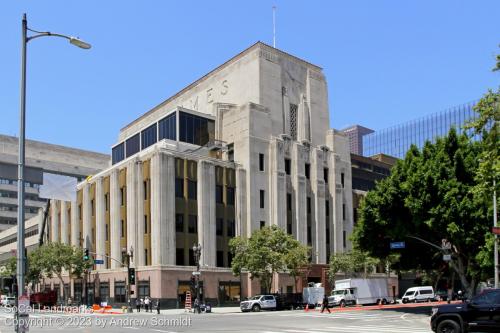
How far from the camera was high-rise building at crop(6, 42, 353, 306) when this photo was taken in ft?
218

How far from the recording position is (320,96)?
290 ft

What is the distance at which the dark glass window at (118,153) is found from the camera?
91250 millimetres

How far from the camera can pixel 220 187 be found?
234ft

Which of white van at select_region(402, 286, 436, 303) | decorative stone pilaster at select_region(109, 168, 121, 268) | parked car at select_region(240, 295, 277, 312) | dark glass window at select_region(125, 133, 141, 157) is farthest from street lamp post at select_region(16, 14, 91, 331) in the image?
dark glass window at select_region(125, 133, 141, 157)

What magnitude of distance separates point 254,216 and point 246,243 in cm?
840

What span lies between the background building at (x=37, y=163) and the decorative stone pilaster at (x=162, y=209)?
7171cm

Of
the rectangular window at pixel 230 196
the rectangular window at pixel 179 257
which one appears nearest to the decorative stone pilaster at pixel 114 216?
the rectangular window at pixel 179 257

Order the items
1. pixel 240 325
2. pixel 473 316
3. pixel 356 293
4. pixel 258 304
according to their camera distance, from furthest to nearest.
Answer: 1. pixel 356 293
2. pixel 258 304
3. pixel 240 325
4. pixel 473 316

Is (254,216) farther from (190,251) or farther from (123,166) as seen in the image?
(123,166)

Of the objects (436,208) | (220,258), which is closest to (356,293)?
(220,258)

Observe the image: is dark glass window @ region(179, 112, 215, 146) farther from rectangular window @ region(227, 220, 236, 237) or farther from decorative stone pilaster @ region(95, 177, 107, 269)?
rectangular window @ region(227, 220, 236, 237)

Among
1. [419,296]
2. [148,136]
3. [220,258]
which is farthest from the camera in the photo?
[148,136]

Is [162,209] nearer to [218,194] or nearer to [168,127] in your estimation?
[218,194]

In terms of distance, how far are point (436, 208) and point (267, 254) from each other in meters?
24.2
